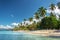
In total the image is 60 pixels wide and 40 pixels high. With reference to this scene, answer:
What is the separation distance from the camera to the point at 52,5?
269 feet

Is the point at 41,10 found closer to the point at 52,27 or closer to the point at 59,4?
the point at 52,27

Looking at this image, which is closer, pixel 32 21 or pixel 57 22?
pixel 57 22

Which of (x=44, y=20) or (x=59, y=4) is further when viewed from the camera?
(x=44, y=20)

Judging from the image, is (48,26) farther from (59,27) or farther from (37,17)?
(37,17)

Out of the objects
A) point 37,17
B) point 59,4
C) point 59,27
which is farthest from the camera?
point 37,17

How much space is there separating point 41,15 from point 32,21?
28.5 m

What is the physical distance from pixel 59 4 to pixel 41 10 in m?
20.9

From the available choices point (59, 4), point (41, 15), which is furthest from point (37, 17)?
point (59, 4)

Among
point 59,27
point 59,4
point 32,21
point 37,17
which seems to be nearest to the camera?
point 59,4

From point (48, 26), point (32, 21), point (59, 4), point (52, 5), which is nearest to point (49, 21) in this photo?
point (48, 26)

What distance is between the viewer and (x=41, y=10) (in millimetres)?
87062

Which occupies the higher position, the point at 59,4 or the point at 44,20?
the point at 59,4

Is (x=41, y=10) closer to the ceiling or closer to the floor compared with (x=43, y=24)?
closer to the ceiling

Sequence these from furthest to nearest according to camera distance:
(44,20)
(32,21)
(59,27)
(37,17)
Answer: (32,21) → (37,17) → (44,20) → (59,27)
